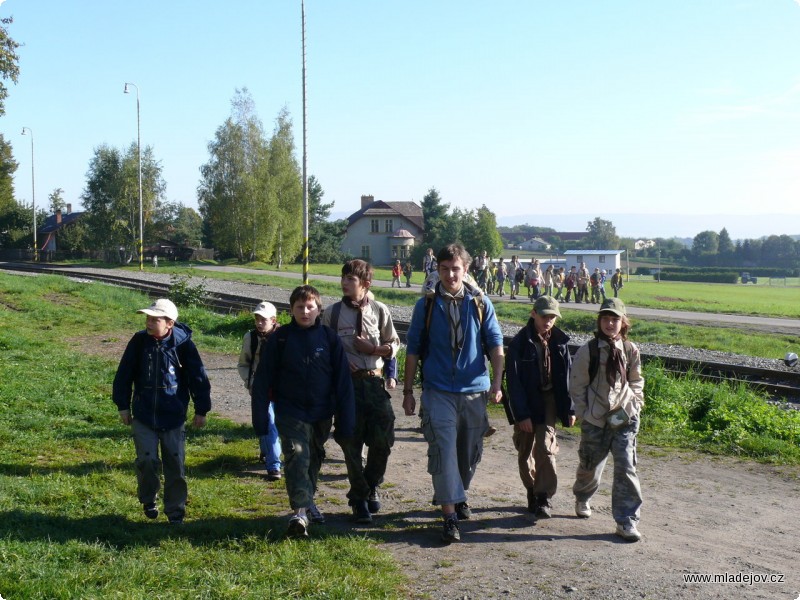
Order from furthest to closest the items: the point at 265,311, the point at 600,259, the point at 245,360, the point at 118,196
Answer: the point at 600,259
the point at 118,196
the point at 245,360
the point at 265,311

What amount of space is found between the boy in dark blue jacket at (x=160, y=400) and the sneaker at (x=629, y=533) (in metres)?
2.97

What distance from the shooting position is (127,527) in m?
5.78

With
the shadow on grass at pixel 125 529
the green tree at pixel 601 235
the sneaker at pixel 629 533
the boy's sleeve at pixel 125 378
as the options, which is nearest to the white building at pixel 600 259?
the green tree at pixel 601 235

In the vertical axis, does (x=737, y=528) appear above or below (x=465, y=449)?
below

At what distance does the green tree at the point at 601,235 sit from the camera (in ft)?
467

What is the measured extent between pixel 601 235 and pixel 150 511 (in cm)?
14907

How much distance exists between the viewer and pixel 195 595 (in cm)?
451

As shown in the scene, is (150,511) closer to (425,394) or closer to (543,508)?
(425,394)

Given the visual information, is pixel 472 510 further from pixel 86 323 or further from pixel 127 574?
pixel 86 323

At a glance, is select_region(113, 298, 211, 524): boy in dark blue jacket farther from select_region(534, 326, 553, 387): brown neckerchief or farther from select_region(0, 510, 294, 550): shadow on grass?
select_region(534, 326, 553, 387): brown neckerchief

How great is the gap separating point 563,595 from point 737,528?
223 cm

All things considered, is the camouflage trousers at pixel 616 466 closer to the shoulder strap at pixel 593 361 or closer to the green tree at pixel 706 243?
the shoulder strap at pixel 593 361

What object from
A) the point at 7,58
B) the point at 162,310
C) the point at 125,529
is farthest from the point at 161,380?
the point at 7,58

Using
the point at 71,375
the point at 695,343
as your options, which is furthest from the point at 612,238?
the point at 71,375
